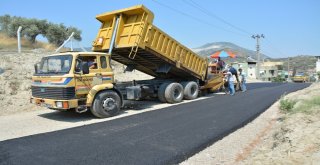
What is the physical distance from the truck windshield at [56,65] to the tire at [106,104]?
48.7 inches

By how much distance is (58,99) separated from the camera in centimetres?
816

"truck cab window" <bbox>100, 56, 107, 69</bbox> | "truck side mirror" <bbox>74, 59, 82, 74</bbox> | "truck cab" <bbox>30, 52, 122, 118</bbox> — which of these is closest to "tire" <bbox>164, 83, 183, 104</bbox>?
"truck cab" <bbox>30, 52, 122, 118</bbox>

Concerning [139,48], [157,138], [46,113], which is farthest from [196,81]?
[157,138]

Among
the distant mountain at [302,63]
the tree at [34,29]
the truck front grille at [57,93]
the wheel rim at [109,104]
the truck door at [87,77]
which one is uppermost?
the tree at [34,29]

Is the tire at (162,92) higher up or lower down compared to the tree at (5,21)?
lower down

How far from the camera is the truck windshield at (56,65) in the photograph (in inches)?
330

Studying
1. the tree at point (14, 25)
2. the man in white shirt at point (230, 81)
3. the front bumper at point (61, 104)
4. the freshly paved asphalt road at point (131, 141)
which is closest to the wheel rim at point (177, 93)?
the freshly paved asphalt road at point (131, 141)

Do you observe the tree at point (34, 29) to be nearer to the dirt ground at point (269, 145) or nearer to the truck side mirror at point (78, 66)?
the truck side mirror at point (78, 66)

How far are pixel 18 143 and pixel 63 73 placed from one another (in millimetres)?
2651

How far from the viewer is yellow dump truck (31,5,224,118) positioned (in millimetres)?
8359

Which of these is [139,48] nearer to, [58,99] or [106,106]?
[106,106]

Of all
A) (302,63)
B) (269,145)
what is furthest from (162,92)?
(302,63)

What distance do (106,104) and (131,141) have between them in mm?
2937

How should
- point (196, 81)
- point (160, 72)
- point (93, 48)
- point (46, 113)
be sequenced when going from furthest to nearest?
point (196, 81), point (160, 72), point (93, 48), point (46, 113)
